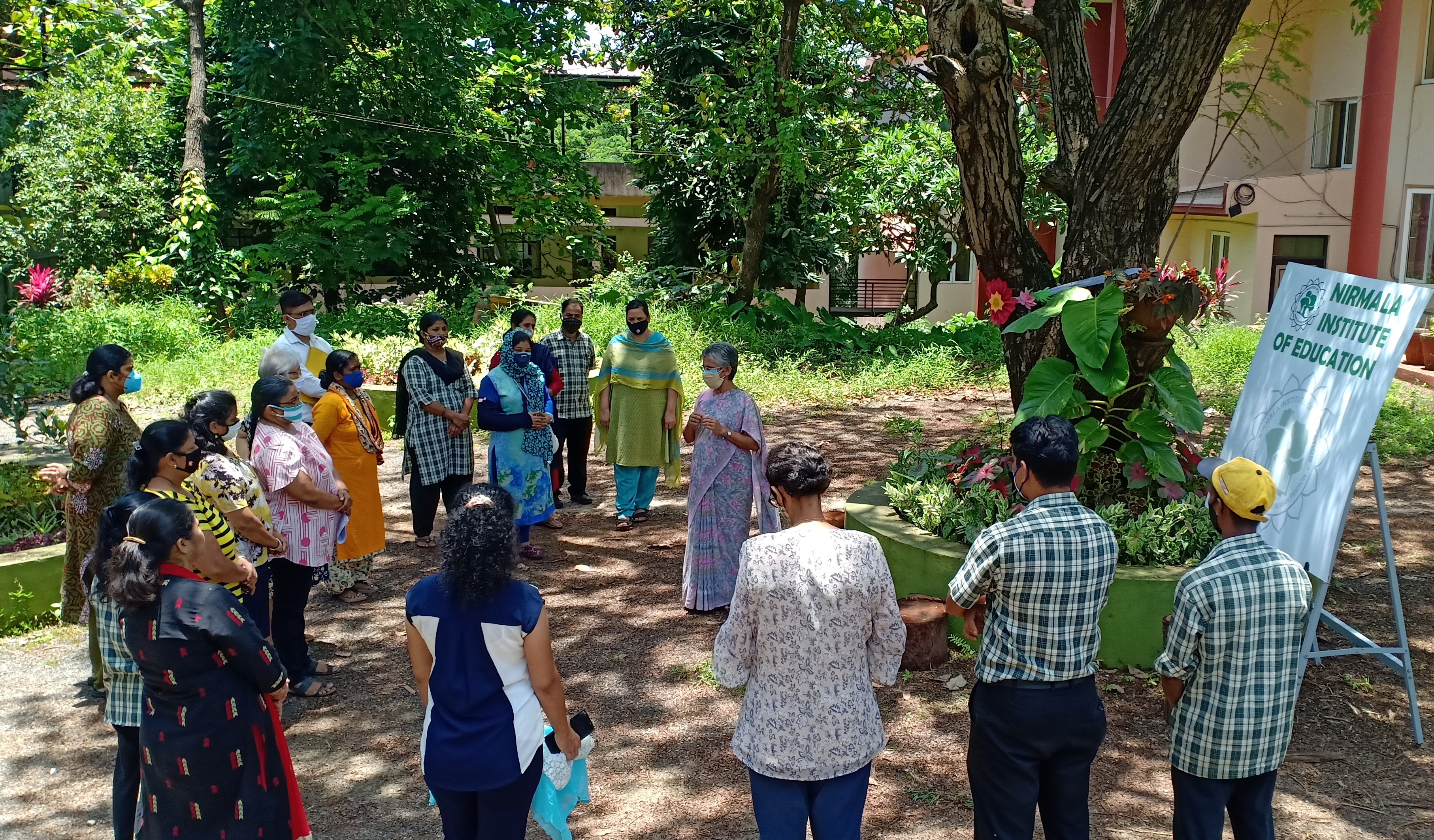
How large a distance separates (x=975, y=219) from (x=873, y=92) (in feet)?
38.4

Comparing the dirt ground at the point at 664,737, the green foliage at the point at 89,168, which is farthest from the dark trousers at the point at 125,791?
the green foliage at the point at 89,168

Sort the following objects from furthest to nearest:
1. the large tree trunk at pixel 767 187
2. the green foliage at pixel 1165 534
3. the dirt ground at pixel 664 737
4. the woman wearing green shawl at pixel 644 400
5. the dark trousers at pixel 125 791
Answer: the large tree trunk at pixel 767 187, the woman wearing green shawl at pixel 644 400, the green foliage at pixel 1165 534, the dirt ground at pixel 664 737, the dark trousers at pixel 125 791

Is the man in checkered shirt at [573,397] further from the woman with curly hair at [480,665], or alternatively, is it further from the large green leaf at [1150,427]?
the woman with curly hair at [480,665]

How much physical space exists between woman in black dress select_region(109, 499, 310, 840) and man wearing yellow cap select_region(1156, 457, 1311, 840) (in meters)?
2.78

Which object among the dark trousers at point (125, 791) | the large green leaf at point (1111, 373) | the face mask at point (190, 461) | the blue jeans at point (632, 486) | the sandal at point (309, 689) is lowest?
the sandal at point (309, 689)

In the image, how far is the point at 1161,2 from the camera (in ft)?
20.3

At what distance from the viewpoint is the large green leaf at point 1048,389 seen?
6121mm

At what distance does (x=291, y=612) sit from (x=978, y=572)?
3690 mm

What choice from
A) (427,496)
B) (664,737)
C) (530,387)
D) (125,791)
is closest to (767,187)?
(530,387)

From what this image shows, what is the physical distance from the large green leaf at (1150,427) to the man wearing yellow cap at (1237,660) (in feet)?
9.44

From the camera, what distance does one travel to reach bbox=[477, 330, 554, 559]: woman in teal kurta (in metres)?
7.40

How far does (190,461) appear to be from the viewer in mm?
4344

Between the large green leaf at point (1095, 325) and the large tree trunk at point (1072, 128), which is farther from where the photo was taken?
the large tree trunk at point (1072, 128)

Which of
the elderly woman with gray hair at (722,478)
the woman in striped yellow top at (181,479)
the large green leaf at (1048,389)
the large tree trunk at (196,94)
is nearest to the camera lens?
the woman in striped yellow top at (181,479)
